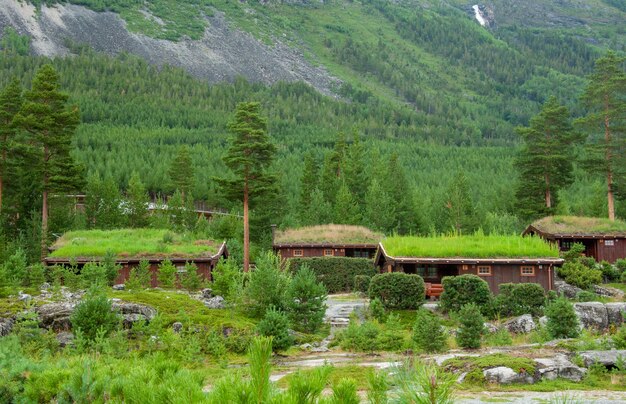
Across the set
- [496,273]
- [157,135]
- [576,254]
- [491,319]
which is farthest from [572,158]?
[157,135]

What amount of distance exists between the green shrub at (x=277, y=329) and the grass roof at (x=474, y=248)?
15436 mm

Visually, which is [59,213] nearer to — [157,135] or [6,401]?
[6,401]

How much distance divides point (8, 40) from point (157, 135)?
6532 cm

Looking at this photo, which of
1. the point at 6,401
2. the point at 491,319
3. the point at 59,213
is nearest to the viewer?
the point at 6,401

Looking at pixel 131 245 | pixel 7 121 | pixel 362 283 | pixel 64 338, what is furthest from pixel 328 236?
pixel 64 338

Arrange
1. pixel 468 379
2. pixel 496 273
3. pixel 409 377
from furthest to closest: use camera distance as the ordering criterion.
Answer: pixel 496 273, pixel 468 379, pixel 409 377

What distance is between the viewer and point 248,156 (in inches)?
1658

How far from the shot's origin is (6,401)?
10453 millimetres

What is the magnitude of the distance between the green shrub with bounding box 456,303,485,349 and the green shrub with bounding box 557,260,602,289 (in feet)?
62.7

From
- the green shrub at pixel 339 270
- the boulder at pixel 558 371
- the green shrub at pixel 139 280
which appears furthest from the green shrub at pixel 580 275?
the boulder at pixel 558 371

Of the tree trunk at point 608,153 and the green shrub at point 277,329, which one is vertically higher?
the tree trunk at point 608,153

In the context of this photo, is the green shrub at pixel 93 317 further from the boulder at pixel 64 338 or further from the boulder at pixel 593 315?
the boulder at pixel 593 315

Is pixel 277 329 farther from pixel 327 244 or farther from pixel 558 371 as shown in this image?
pixel 327 244

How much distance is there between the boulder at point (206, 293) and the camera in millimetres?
28944
